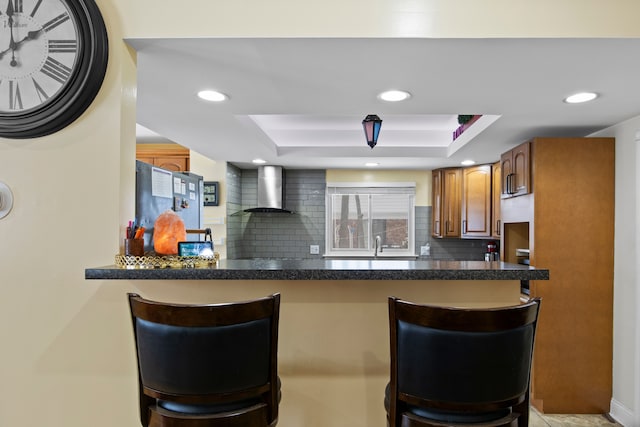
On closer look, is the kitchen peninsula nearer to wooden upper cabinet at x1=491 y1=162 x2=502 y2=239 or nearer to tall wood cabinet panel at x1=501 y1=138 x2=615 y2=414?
tall wood cabinet panel at x1=501 y1=138 x2=615 y2=414

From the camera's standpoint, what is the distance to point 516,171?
311 cm

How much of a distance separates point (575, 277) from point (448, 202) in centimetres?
193

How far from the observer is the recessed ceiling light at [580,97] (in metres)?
2.02

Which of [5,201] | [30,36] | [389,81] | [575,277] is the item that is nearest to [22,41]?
[30,36]

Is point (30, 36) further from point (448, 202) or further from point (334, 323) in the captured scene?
point (448, 202)

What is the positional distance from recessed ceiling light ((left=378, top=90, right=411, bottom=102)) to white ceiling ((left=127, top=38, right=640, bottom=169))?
53 millimetres

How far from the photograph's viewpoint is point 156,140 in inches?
163

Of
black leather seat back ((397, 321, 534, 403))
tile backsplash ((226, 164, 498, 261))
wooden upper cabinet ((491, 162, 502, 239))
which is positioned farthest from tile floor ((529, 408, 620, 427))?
tile backsplash ((226, 164, 498, 261))

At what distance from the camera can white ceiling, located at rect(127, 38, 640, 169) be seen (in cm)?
151

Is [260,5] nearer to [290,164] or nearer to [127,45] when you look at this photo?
[127,45]

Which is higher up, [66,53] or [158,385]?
[66,53]

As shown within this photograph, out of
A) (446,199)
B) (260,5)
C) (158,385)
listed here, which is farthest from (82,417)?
(446,199)

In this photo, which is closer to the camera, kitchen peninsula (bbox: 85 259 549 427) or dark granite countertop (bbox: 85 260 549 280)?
dark granite countertop (bbox: 85 260 549 280)

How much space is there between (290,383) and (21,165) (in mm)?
1384
